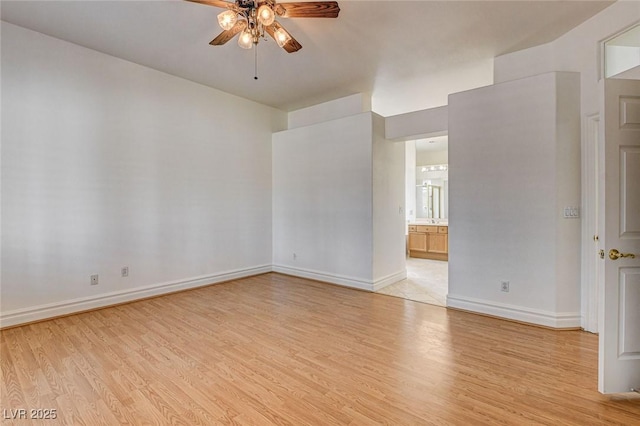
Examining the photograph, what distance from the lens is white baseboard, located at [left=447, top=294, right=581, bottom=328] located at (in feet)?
10.2

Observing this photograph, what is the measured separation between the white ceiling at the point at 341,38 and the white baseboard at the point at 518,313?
9.80 feet

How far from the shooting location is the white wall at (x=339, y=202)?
4590 millimetres

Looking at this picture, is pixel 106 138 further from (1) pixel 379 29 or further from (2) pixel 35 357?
(1) pixel 379 29

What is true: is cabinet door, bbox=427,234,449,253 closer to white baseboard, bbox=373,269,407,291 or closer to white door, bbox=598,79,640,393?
white baseboard, bbox=373,269,407,291

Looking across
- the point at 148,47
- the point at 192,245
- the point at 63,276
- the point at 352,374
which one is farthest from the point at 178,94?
the point at 352,374

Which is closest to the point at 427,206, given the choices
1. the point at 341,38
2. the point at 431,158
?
the point at 431,158

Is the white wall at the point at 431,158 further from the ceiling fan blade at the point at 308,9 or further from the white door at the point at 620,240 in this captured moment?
the ceiling fan blade at the point at 308,9

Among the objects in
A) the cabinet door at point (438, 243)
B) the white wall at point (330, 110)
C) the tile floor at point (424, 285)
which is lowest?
the tile floor at point (424, 285)

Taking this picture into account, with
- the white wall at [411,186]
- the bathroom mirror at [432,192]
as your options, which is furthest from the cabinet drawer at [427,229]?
the bathroom mirror at [432,192]

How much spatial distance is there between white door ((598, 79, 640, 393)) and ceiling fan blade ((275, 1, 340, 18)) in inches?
77.7

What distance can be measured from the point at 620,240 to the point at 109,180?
5083 millimetres

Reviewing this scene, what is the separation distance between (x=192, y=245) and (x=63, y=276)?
157 cm

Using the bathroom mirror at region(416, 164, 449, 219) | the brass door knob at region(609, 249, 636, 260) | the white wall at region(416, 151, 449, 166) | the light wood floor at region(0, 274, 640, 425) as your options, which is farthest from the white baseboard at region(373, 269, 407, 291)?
the white wall at region(416, 151, 449, 166)

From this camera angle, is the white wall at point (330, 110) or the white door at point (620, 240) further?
the white wall at point (330, 110)
